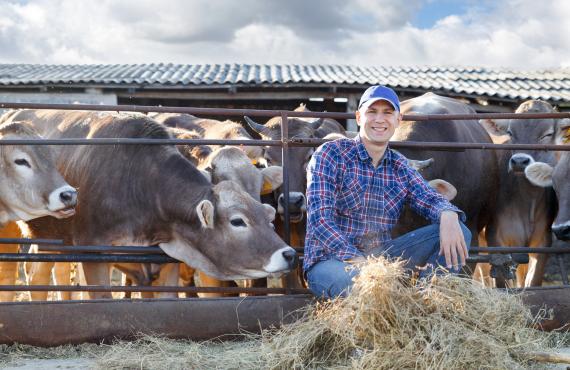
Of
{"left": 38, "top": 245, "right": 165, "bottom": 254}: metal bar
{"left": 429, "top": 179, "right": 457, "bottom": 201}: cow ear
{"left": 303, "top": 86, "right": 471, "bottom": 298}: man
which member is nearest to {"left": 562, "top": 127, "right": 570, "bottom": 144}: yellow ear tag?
{"left": 429, "top": 179, "right": 457, "bottom": 201}: cow ear

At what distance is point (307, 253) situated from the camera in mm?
4277

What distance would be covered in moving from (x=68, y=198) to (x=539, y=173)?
380cm

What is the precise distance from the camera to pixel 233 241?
5.19m

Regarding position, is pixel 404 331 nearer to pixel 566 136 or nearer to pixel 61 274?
A: pixel 566 136

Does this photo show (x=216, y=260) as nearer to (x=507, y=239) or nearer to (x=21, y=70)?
(x=507, y=239)

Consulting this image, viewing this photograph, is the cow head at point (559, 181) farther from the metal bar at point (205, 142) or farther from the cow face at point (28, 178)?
the cow face at point (28, 178)

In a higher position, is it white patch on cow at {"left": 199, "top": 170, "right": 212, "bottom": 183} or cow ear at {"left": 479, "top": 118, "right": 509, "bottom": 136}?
cow ear at {"left": 479, "top": 118, "right": 509, "bottom": 136}

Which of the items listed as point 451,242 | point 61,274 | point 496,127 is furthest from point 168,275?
point 496,127

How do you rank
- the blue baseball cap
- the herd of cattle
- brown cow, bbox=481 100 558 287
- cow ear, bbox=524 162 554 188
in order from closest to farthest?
the blue baseball cap → the herd of cattle → cow ear, bbox=524 162 554 188 → brown cow, bbox=481 100 558 287

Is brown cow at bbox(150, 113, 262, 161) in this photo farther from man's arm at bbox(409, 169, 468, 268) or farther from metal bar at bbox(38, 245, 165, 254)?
man's arm at bbox(409, 169, 468, 268)

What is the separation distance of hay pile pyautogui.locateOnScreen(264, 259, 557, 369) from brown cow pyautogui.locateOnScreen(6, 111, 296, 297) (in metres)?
1.20

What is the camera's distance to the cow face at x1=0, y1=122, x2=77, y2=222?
5359 millimetres

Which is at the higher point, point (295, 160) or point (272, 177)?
point (295, 160)

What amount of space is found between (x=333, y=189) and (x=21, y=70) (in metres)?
12.7
